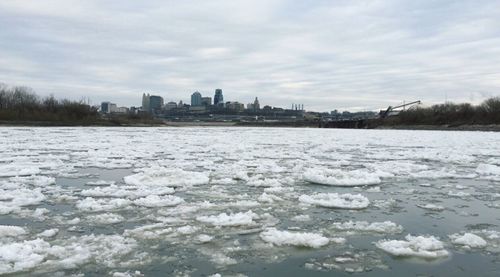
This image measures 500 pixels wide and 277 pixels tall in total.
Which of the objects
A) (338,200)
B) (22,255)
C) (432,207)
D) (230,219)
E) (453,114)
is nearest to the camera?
(22,255)

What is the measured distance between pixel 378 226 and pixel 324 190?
3.33 m

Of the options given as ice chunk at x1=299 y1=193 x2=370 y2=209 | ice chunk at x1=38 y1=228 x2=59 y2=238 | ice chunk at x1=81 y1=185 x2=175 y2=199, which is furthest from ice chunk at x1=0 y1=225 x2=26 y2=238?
ice chunk at x1=299 y1=193 x2=370 y2=209

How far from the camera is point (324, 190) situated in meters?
9.95

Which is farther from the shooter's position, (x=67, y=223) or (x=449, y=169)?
(x=449, y=169)

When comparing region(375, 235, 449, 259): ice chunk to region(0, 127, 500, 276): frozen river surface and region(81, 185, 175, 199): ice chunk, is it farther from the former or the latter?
region(81, 185, 175, 199): ice chunk

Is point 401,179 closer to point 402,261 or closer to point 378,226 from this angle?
point 378,226

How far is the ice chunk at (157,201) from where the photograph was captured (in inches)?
316

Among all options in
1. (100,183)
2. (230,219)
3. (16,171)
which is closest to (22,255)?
(230,219)

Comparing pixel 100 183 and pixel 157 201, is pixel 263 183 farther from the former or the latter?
pixel 100 183

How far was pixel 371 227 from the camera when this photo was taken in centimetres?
659

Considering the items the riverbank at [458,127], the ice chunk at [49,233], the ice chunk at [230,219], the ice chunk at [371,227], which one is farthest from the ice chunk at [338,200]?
the riverbank at [458,127]

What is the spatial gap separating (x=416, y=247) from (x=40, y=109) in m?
94.7

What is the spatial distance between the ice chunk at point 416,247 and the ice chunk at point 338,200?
2178mm

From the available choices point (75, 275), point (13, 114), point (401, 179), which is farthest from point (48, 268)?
point (13, 114)
